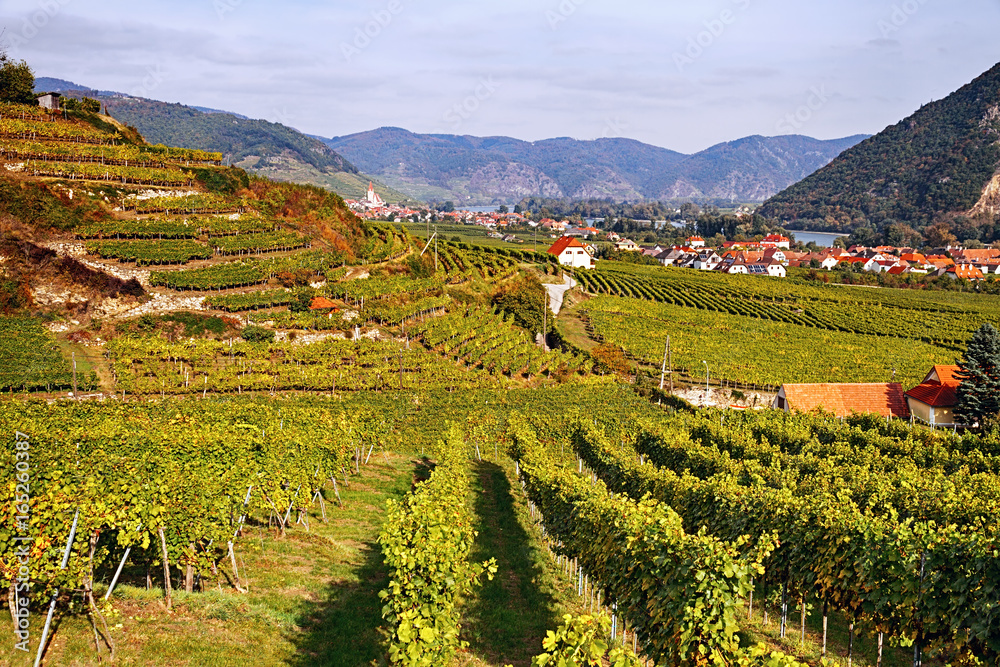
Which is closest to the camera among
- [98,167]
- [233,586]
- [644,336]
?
[233,586]

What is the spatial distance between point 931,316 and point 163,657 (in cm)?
8889

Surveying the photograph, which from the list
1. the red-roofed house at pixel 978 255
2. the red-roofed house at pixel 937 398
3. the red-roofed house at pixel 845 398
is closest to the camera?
the red-roofed house at pixel 937 398

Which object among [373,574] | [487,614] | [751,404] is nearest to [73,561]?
[373,574]

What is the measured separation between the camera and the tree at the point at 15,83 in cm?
6391

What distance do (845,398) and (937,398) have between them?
18.8ft

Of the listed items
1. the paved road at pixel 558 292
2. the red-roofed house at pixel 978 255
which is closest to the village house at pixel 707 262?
the paved road at pixel 558 292

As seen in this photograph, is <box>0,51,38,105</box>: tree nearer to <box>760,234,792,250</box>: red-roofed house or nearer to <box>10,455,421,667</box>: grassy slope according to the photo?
<box>10,455,421,667</box>: grassy slope

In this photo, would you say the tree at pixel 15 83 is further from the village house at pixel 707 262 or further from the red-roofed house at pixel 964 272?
the red-roofed house at pixel 964 272

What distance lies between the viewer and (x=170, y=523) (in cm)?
1186

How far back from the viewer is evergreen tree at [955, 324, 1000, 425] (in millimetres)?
41375

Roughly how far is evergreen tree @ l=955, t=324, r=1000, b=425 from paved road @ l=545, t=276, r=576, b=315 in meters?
38.0

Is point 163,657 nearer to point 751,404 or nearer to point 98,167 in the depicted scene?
point 751,404

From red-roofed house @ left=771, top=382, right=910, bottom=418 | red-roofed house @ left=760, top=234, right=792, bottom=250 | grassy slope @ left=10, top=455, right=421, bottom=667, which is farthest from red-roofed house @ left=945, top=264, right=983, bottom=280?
grassy slope @ left=10, top=455, right=421, bottom=667

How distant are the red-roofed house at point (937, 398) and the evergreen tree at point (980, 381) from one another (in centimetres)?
106
